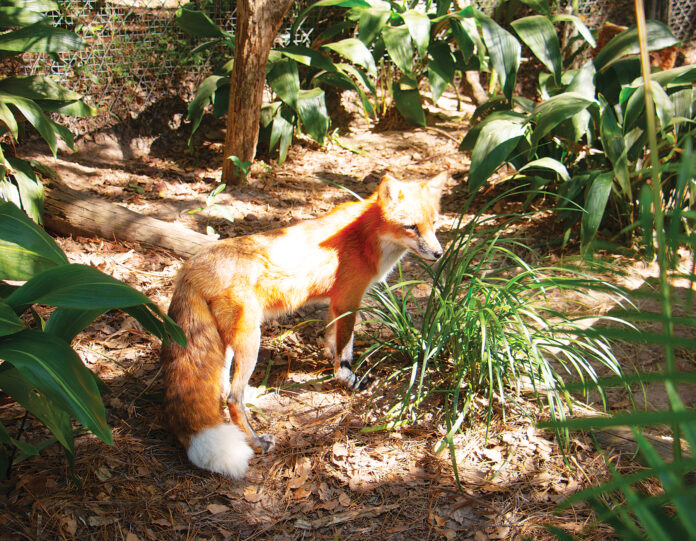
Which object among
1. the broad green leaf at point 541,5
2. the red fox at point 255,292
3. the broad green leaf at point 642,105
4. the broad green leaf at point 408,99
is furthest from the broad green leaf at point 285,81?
the broad green leaf at point 642,105

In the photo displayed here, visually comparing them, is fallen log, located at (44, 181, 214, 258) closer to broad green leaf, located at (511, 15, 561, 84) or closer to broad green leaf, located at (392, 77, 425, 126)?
broad green leaf, located at (392, 77, 425, 126)

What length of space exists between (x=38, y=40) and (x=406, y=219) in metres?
3.46

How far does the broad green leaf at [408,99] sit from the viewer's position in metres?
6.65

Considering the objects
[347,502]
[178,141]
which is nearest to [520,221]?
[347,502]

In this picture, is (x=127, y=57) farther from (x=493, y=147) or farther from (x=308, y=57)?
(x=493, y=147)

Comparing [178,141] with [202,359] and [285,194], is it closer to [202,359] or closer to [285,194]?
[285,194]

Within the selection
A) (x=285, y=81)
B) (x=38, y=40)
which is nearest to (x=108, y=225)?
(x=38, y=40)

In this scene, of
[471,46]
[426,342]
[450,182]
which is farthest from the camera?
[450,182]

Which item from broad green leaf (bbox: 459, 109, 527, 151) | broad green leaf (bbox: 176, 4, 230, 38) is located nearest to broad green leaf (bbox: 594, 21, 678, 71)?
broad green leaf (bbox: 459, 109, 527, 151)

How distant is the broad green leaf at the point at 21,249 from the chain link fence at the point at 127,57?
4.54 metres

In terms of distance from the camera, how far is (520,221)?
5.32 meters

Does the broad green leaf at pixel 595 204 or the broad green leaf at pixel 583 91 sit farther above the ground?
the broad green leaf at pixel 583 91

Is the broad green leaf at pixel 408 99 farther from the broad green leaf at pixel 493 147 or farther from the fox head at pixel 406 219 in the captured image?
the fox head at pixel 406 219

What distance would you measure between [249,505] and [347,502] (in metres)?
0.50
